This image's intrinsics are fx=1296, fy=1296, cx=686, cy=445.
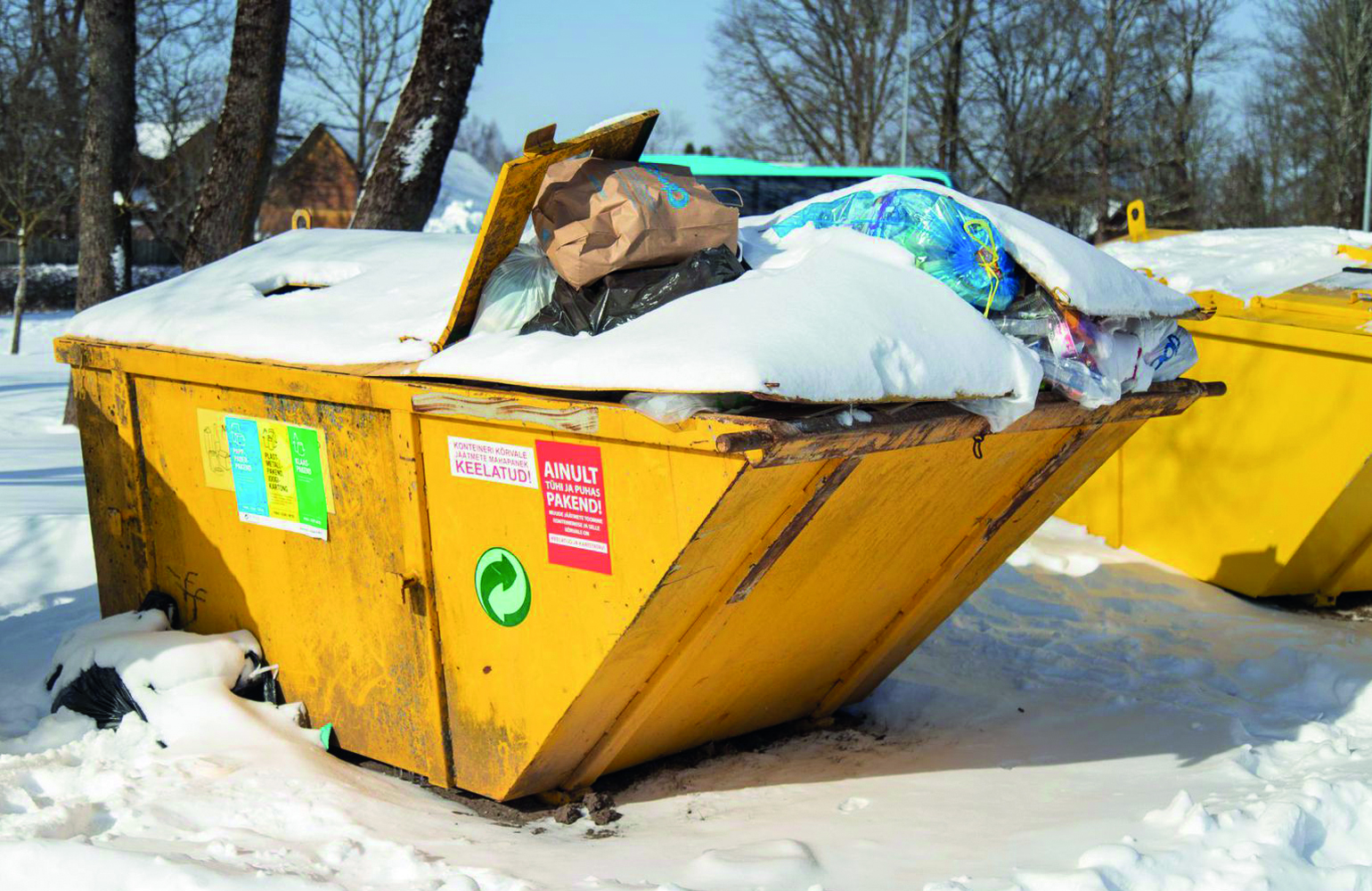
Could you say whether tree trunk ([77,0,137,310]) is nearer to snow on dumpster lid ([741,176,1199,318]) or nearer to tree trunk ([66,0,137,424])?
tree trunk ([66,0,137,424])

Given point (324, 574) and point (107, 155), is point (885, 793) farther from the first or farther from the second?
point (107, 155)

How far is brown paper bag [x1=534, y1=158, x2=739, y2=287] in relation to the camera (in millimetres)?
2910

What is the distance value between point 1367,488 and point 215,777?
4559 mm

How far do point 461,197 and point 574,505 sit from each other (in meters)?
39.4

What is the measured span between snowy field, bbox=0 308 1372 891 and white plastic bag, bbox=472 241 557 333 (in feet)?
3.91

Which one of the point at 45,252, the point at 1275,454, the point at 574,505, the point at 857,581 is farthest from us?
the point at 45,252

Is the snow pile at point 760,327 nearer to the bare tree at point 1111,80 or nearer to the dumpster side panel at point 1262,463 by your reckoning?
the dumpster side panel at point 1262,463

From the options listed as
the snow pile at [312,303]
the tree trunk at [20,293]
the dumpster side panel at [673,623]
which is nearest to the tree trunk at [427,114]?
the snow pile at [312,303]

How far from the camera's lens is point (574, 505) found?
2.81m

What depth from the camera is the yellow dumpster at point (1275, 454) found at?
5242mm

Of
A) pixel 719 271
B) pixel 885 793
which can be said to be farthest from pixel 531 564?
pixel 885 793

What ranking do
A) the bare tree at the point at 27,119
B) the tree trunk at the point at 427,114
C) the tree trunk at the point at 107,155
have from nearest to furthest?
the tree trunk at the point at 427,114
the tree trunk at the point at 107,155
the bare tree at the point at 27,119

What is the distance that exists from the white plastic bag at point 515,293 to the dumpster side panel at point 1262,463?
3.60 metres

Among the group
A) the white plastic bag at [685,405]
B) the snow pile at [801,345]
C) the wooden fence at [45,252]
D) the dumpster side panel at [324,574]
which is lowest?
the dumpster side panel at [324,574]
